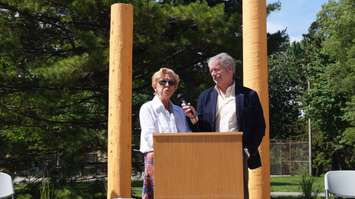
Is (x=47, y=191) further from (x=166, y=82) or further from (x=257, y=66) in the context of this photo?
(x=166, y=82)

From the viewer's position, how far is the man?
3.35m

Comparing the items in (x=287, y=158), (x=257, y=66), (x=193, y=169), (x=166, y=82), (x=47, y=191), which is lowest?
(x=287, y=158)

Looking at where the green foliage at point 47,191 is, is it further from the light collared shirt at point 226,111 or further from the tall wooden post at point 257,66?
the light collared shirt at point 226,111

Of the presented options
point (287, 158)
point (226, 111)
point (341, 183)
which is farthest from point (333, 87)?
point (226, 111)

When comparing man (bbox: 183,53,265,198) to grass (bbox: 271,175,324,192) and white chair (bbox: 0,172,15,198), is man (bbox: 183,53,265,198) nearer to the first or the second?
white chair (bbox: 0,172,15,198)

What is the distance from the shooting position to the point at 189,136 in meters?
2.75

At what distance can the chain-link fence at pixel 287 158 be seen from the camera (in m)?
32.4

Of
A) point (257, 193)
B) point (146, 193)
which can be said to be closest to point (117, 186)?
point (257, 193)

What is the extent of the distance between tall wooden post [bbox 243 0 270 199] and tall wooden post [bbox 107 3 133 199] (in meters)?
1.42

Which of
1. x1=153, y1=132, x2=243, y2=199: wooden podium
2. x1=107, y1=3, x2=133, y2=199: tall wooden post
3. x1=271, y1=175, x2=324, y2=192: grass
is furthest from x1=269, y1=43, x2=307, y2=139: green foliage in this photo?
x1=153, y1=132, x2=243, y2=199: wooden podium

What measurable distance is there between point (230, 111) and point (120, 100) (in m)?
3.21

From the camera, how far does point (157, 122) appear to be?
3682 mm

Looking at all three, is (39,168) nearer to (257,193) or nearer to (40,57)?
(40,57)

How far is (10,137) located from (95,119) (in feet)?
6.72
